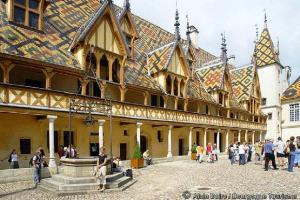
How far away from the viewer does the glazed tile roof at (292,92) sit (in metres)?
42.8

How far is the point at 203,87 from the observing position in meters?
33.6

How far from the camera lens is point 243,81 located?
4097cm

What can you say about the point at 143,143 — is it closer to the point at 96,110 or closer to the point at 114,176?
the point at 96,110

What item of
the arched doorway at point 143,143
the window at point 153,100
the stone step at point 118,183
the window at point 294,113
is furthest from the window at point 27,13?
the window at point 294,113

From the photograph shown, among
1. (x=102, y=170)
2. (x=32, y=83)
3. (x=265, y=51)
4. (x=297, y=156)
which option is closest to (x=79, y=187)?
(x=102, y=170)

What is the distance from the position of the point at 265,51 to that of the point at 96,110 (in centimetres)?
3439

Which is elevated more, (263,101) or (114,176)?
(263,101)

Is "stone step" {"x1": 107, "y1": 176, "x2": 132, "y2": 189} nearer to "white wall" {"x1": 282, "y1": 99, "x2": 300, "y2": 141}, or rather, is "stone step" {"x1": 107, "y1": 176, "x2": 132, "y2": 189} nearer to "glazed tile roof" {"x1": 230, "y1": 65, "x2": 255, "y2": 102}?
"glazed tile roof" {"x1": 230, "y1": 65, "x2": 255, "y2": 102}

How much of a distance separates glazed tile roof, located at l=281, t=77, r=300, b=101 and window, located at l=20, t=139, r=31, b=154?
3565 centimetres

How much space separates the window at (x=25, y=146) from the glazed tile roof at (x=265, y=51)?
119ft

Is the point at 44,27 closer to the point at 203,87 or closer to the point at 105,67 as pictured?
the point at 105,67

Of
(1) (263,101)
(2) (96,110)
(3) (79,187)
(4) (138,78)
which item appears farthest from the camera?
(1) (263,101)

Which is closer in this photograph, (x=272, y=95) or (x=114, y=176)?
(x=114, y=176)

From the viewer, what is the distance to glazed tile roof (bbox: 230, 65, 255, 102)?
39219 millimetres
